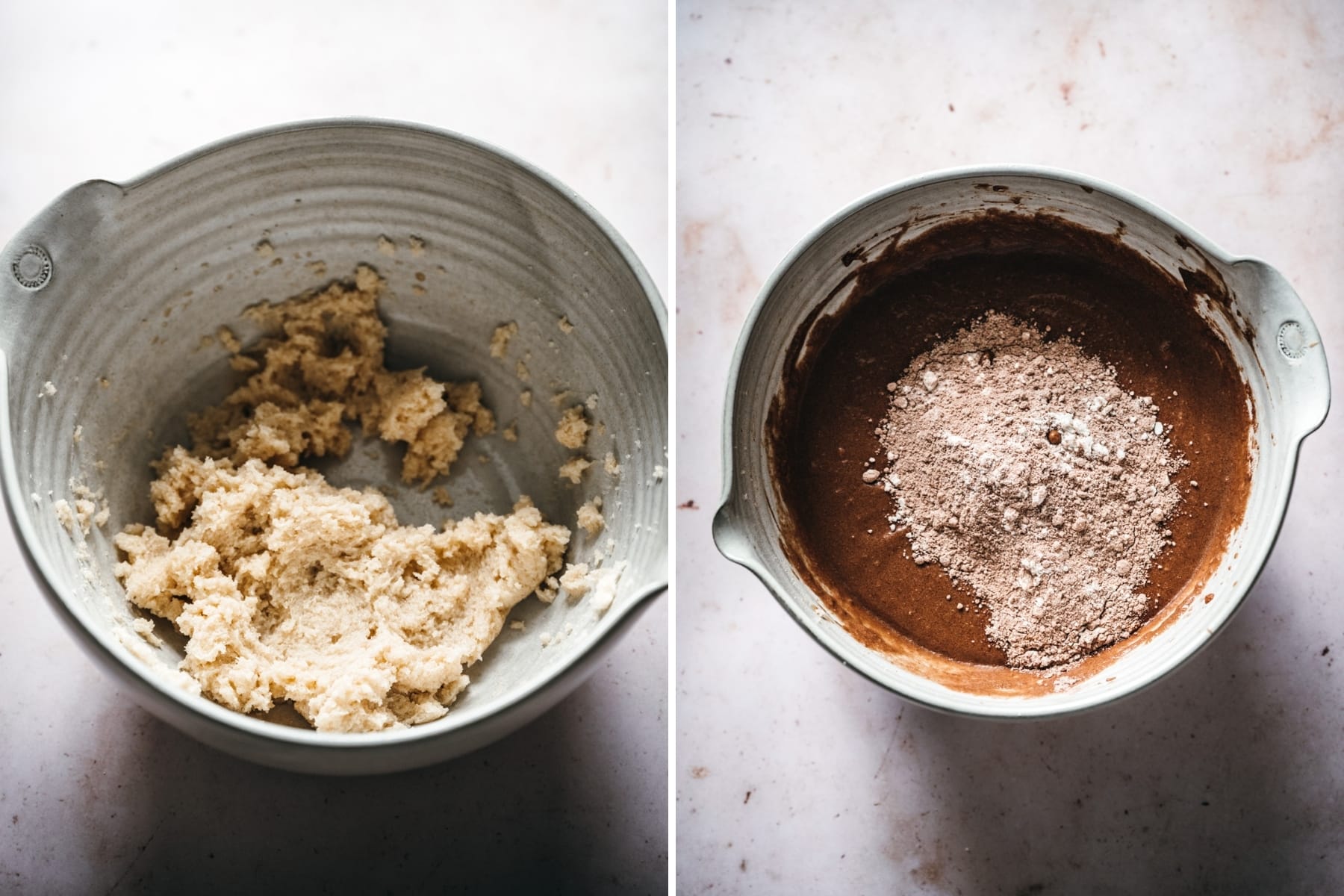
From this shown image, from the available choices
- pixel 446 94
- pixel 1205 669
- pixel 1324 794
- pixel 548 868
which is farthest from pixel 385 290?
pixel 1324 794

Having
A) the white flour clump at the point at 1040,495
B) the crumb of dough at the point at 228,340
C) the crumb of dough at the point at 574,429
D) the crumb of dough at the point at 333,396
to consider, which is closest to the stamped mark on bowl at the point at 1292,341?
the white flour clump at the point at 1040,495

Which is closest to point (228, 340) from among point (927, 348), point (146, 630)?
point (146, 630)

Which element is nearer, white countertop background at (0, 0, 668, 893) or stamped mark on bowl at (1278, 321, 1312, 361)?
stamped mark on bowl at (1278, 321, 1312, 361)

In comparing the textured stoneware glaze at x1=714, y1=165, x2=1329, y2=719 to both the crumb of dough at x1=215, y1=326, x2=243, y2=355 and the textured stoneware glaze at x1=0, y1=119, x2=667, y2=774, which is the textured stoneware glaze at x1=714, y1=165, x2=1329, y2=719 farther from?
the crumb of dough at x1=215, y1=326, x2=243, y2=355

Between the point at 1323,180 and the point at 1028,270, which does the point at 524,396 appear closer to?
the point at 1028,270

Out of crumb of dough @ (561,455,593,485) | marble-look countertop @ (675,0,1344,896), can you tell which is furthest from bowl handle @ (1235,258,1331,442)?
crumb of dough @ (561,455,593,485)

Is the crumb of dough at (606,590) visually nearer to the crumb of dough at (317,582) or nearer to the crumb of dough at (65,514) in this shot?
the crumb of dough at (317,582)
